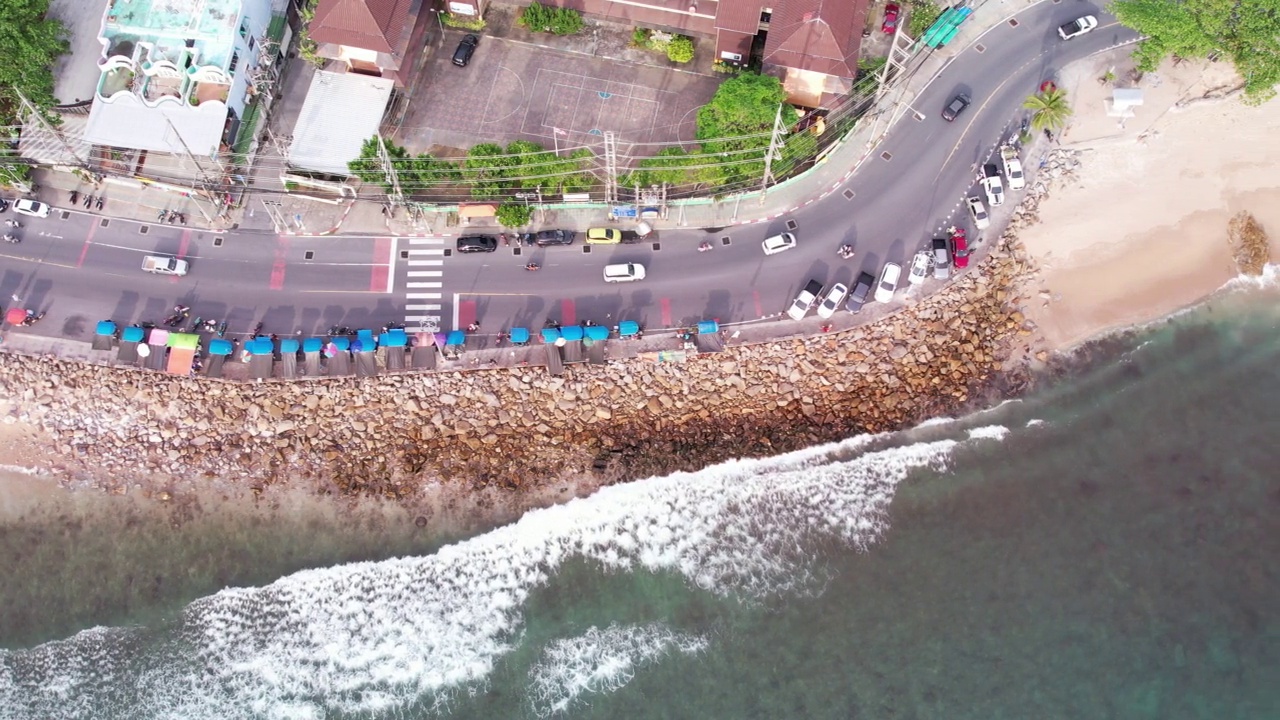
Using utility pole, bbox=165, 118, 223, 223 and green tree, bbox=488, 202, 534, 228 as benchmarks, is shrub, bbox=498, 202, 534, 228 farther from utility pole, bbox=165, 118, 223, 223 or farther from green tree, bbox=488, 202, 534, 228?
utility pole, bbox=165, 118, 223, 223

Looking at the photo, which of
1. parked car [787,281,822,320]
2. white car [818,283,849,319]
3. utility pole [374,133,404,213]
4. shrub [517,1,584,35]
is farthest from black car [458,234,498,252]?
white car [818,283,849,319]

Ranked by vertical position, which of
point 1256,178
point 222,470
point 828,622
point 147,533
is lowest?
point 828,622

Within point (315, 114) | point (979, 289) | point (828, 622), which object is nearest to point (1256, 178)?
point (979, 289)

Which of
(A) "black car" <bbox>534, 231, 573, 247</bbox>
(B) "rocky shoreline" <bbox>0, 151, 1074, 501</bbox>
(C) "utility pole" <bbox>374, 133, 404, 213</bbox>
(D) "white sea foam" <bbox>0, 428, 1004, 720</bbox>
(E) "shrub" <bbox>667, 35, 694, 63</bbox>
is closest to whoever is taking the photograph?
(D) "white sea foam" <bbox>0, 428, 1004, 720</bbox>

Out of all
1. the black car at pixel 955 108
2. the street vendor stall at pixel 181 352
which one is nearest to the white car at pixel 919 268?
the black car at pixel 955 108

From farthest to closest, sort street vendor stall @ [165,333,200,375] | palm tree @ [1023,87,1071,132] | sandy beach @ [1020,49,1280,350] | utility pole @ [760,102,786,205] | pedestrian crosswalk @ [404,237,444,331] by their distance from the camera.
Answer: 1. sandy beach @ [1020,49,1280,350]
2. palm tree @ [1023,87,1071,132]
3. pedestrian crosswalk @ [404,237,444,331]
4. street vendor stall @ [165,333,200,375]
5. utility pole @ [760,102,786,205]

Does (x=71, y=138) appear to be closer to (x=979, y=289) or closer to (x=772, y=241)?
(x=772, y=241)
